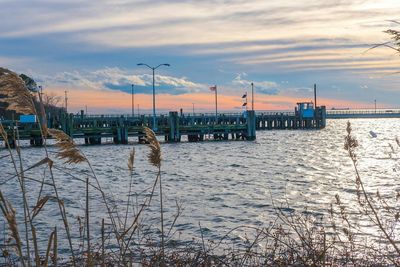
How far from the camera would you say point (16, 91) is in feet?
11.1

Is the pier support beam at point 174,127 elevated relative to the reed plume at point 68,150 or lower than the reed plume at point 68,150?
lower

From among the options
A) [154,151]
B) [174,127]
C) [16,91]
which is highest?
[16,91]

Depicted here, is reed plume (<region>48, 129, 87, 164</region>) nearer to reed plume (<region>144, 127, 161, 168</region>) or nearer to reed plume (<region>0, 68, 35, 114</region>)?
reed plume (<region>0, 68, 35, 114</region>)

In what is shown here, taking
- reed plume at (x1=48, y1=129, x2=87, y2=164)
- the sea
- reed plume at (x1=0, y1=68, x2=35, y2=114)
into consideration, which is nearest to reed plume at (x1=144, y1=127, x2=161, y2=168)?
reed plume at (x1=48, y1=129, x2=87, y2=164)

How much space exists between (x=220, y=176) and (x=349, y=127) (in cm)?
2659

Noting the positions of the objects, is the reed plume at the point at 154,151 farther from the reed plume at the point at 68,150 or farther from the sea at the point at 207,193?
the sea at the point at 207,193

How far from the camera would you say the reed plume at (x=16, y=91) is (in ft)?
11.0

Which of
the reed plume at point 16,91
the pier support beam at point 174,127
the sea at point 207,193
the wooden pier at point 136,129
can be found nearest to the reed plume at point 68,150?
the reed plume at point 16,91

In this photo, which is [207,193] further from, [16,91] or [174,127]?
[174,127]

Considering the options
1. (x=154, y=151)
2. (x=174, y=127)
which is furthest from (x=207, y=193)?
(x=174, y=127)

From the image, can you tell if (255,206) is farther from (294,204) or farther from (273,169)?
(273,169)

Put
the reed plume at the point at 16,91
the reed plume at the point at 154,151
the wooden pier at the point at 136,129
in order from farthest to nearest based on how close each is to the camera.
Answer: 1. the wooden pier at the point at 136,129
2. the reed plume at the point at 154,151
3. the reed plume at the point at 16,91

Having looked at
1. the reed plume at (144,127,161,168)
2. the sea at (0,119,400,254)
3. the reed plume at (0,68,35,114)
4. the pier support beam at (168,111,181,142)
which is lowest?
the sea at (0,119,400,254)

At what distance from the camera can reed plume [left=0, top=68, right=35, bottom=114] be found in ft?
11.0
